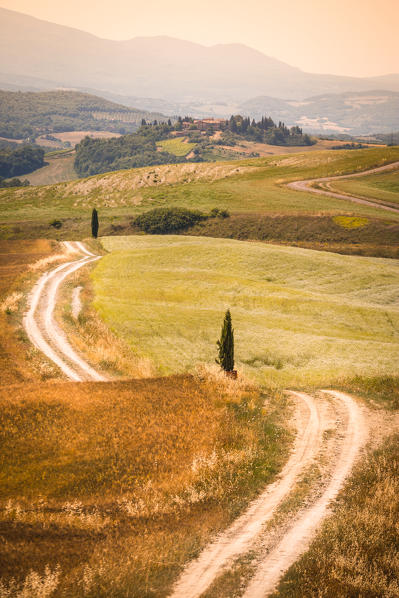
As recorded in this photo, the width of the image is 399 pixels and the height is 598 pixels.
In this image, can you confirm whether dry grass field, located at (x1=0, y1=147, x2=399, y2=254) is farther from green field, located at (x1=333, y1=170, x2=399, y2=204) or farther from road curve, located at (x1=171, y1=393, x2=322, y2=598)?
road curve, located at (x1=171, y1=393, x2=322, y2=598)

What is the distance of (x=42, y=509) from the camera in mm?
11266

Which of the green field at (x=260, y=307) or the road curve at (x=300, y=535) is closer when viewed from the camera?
the road curve at (x=300, y=535)

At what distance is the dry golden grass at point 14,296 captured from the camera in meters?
21.5

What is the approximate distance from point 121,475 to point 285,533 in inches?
211

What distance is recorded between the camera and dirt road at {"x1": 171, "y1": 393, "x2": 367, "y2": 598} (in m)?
9.65

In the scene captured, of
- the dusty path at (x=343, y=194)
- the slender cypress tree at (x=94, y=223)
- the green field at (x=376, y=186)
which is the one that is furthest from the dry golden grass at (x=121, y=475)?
the green field at (x=376, y=186)

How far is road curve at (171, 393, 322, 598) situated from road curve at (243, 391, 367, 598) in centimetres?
76

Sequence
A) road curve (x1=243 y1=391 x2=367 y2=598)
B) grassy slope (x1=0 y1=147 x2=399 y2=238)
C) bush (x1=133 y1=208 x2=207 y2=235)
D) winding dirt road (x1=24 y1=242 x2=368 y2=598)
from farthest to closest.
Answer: grassy slope (x1=0 y1=147 x2=399 y2=238) < bush (x1=133 y1=208 x2=207 y2=235) < winding dirt road (x1=24 y1=242 x2=368 y2=598) < road curve (x1=243 y1=391 x2=367 y2=598)

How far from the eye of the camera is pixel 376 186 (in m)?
115

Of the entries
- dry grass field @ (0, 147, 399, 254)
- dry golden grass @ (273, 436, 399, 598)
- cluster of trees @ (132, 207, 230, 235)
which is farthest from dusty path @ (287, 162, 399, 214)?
dry golden grass @ (273, 436, 399, 598)

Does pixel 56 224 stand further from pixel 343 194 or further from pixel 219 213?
pixel 343 194

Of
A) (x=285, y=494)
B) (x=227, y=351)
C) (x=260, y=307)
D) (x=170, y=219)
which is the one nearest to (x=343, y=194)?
(x=170, y=219)

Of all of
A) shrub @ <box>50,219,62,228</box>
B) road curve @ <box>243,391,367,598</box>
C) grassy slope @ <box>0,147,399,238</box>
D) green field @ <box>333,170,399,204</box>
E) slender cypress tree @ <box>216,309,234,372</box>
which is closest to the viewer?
road curve @ <box>243,391,367,598</box>

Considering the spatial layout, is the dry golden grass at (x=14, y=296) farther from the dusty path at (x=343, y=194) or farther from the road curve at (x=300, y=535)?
the dusty path at (x=343, y=194)
